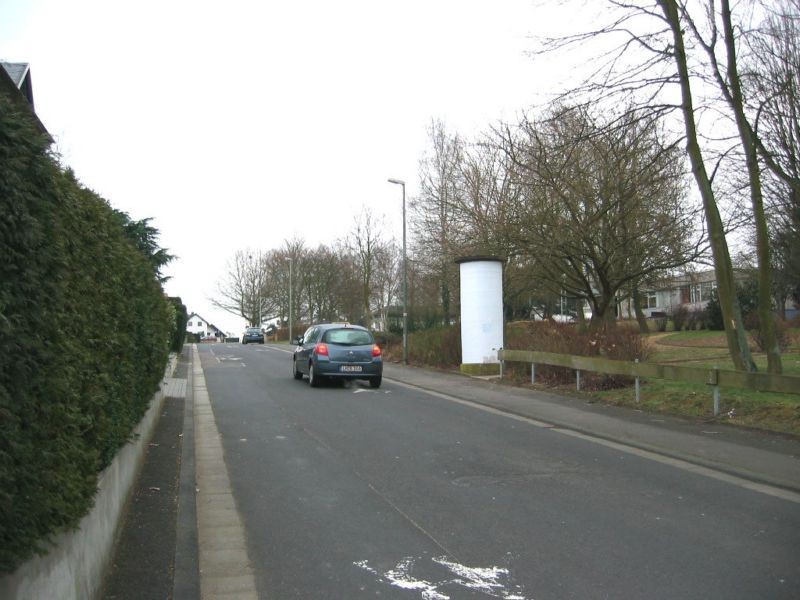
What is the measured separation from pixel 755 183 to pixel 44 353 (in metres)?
12.4

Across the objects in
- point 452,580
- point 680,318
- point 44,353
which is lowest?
point 452,580

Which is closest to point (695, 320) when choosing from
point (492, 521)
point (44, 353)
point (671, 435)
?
point (671, 435)

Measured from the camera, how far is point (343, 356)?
56.9 ft

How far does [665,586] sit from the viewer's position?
14.8 feet

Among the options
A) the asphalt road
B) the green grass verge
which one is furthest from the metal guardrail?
the asphalt road

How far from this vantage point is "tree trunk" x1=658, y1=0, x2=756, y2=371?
1335cm

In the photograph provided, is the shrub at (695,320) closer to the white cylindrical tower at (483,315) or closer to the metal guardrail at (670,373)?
the white cylindrical tower at (483,315)

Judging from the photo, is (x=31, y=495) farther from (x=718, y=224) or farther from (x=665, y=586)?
(x=718, y=224)

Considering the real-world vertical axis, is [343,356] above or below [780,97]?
below

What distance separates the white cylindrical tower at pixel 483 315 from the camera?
2119cm

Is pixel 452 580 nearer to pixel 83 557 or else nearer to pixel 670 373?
pixel 83 557

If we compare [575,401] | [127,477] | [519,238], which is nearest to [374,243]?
[519,238]

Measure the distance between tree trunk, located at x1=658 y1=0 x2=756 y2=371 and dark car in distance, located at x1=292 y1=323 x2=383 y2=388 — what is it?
7605mm

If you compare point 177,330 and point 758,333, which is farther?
point 177,330
